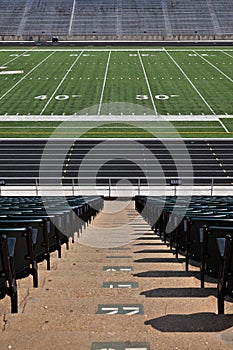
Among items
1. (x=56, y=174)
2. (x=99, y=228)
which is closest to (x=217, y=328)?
(x=99, y=228)

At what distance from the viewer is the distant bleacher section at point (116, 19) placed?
74.0 m

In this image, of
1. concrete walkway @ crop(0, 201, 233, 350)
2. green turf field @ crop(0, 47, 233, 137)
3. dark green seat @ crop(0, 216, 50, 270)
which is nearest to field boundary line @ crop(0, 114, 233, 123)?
green turf field @ crop(0, 47, 233, 137)

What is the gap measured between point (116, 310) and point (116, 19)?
81.1 m

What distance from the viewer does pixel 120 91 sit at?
36.4 m

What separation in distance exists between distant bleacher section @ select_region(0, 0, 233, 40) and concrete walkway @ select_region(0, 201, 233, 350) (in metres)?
71.3

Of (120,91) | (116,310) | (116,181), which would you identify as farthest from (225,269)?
(120,91)

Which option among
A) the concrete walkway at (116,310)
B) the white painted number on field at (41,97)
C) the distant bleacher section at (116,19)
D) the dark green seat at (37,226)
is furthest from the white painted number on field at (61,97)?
the distant bleacher section at (116,19)

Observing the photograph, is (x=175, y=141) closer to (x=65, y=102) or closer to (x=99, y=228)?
(x=65, y=102)

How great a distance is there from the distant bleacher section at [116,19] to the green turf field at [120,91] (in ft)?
66.5

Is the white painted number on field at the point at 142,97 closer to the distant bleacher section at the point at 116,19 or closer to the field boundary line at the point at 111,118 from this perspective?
the field boundary line at the point at 111,118

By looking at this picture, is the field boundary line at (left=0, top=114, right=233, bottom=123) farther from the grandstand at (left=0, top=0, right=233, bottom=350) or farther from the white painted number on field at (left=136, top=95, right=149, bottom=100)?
the white painted number on field at (left=136, top=95, right=149, bottom=100)

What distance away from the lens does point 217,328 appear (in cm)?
299

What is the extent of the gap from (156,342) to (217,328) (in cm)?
48

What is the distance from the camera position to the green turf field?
93.5 feet
